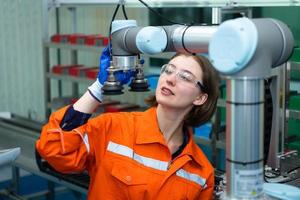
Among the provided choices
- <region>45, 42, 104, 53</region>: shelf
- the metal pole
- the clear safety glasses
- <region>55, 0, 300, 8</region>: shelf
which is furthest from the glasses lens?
<region>45, 42, 104, 53</region>: shelf

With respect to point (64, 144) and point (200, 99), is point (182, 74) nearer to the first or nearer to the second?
point (200, 99)

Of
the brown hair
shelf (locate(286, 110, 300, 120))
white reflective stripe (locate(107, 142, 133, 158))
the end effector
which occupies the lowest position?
white reflective stripe (locate(107, 142, 133, 158))

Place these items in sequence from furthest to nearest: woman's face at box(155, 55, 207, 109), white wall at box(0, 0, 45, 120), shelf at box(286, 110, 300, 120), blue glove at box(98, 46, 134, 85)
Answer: white wall at box(0, 0, 45, 120), shelf at box(286, 110, 300, 120), woman's face at box(155, 55, 207, 109), blue glove at box(98, 46, 134, 85)

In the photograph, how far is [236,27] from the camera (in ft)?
2.20

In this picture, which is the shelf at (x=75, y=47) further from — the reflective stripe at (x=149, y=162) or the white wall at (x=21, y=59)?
the reflective stripe at (x=149, y=162)

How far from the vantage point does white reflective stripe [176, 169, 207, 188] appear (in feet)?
5.08

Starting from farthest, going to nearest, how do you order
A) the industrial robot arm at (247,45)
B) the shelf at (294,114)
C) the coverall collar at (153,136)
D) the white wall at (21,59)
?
the white wall at (21,59), the shelf at (294,114), the coverall collar at (153,136), the industrial robot arm at (247,45)

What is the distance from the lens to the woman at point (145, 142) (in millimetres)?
1484

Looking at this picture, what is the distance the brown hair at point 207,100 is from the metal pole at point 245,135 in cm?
82

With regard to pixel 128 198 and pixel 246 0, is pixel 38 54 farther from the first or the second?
pixel 128 198

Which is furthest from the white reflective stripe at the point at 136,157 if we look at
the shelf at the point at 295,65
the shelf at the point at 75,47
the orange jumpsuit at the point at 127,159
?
the shelf at the point at 75,47

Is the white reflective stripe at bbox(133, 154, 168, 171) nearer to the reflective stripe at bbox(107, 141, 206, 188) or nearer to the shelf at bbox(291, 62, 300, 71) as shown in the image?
the reflective stripe at bbox(107, 141, 206, 188)

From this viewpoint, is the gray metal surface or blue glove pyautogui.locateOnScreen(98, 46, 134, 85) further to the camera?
the gray metal surface

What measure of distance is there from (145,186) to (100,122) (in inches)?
10.3
